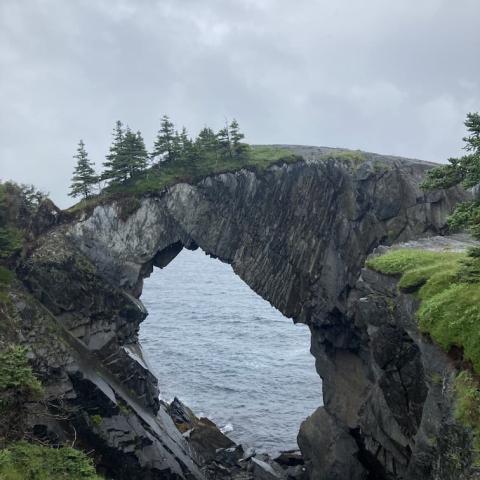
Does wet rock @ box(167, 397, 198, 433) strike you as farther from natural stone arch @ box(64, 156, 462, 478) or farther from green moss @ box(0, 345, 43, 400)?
green moss @ box(0, 345, 43, 400)

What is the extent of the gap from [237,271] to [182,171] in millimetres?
11574

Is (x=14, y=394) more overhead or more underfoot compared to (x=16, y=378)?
more underfoot

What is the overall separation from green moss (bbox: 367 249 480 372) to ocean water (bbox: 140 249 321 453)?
33.5 metres

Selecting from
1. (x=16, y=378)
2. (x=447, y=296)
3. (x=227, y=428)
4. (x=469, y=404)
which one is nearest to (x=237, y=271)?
(x=227, y=428)

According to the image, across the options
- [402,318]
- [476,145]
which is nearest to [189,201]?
[402,318]

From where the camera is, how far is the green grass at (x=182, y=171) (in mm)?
51156

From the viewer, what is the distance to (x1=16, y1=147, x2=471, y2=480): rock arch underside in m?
40.0

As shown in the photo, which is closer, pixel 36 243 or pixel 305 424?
pixel 36 243

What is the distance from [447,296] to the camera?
74.4 ft

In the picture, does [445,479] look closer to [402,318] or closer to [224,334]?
[402,318]

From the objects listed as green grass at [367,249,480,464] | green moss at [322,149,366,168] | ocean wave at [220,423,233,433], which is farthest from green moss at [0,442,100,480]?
green moss at [322,149,366,168]

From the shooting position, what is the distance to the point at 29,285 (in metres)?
44.2

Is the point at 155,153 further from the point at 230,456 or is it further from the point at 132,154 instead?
the point at 230,456

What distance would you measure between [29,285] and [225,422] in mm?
29180
